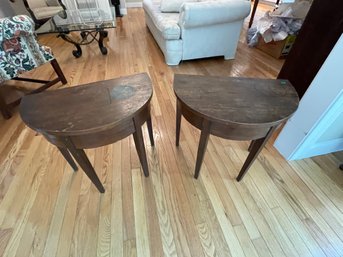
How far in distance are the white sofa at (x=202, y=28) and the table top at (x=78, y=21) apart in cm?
73

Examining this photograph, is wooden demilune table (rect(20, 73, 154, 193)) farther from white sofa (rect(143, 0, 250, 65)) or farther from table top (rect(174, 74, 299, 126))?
white sofa (rect(143, 0, 250, 65))

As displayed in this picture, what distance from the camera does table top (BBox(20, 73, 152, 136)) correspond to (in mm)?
754

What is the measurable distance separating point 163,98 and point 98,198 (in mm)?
1159

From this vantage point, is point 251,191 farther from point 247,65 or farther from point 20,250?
point 247,65

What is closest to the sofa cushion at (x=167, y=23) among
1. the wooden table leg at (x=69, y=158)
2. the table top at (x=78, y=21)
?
the table top at (x=78, y=21)

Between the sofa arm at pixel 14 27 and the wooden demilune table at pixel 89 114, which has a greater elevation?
the sofa arm at pixel 14 27

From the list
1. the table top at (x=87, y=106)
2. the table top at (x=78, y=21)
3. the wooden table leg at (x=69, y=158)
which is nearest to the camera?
the table top at (x=87, y=106)

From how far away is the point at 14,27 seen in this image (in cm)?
140

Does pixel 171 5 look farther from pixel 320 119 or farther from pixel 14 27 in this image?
pixel 320 119

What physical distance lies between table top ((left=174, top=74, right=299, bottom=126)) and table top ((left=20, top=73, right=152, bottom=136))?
231mm

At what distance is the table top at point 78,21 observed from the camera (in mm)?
2414

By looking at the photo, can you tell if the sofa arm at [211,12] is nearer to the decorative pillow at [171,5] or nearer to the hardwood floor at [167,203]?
the decorative pillow at [171,5]

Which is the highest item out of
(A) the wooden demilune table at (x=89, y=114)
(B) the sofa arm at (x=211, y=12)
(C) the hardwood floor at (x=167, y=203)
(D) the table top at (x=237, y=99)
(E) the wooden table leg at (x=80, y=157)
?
(B) the sofa arm at (x=211, y=12)

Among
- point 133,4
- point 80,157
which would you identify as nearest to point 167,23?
point 80,157
